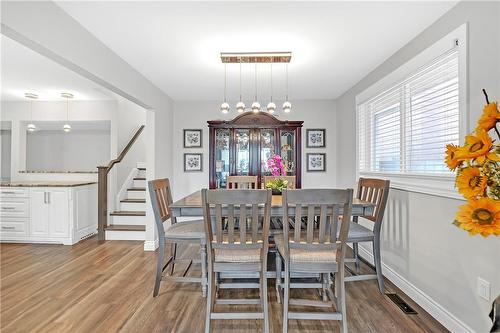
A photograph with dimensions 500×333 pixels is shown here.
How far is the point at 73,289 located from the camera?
8.61 feet

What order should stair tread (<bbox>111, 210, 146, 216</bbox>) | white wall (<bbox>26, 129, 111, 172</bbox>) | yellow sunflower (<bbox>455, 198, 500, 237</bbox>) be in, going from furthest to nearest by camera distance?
white wall (<bbox>26, 129, 111, 172</bbox>), stair tread (<bbox>111, 210, 146, 216</bbox>), yellow sunflower (<bbox>455, 198, 500, 237</bbox>)

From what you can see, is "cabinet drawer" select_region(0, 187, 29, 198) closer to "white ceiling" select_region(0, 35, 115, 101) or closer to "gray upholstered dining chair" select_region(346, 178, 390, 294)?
"white ceiling" select_region(0, 35, 115, 101)

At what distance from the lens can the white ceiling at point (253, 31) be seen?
1974 mm

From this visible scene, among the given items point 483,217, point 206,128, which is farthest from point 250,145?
point 483,217

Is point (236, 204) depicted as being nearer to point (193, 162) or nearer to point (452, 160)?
point (452, 160)

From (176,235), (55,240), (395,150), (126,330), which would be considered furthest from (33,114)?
(395,150)

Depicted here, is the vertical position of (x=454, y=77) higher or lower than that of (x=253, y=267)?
higher

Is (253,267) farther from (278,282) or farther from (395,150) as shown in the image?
(395,150)

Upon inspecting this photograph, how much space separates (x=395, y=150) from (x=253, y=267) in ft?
6.58

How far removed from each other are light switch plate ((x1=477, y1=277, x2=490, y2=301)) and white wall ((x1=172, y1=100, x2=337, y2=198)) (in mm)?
3110

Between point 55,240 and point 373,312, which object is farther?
point 55,240

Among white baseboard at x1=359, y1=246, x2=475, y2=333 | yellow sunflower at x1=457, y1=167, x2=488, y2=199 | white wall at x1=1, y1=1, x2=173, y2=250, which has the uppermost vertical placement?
white wall at x1=1, y1=1, x2=173, y2=250

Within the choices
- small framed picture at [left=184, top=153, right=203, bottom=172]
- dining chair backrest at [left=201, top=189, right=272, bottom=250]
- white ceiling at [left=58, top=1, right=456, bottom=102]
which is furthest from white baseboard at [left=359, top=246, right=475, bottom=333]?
small framed picture at [left=184, top=153, right=203, bottom=172]

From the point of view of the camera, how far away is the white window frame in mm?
1860
